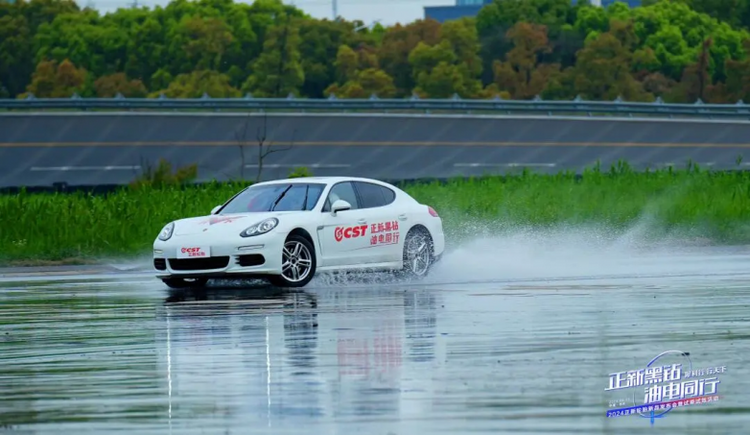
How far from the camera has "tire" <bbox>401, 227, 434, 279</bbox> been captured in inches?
730

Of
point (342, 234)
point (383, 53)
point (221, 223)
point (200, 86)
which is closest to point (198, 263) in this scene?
point (221, 223)

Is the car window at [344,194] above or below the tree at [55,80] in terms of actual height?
above

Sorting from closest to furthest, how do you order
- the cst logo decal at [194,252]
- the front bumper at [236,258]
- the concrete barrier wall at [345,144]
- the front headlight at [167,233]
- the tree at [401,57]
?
the front bumper at [236,258]
the cst logo decal at [194,252]
the front headlight at [167,233]
the concrete barrier wall at [345,144]
the tree at [401,57]

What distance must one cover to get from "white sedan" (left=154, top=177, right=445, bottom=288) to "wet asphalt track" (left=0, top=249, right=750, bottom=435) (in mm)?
386

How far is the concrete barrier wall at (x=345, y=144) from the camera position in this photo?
1805 inches

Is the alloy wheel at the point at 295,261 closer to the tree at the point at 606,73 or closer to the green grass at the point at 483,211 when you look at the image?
the green grass at the point at 483,211

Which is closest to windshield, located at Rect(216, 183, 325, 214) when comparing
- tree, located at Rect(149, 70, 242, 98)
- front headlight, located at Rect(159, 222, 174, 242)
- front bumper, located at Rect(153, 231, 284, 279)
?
front headlight, located at Rect(159, 222, 174, 242)

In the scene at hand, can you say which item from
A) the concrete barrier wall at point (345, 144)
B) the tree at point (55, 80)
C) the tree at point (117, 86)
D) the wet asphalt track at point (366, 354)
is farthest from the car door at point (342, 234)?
the tree at point (55, 80)

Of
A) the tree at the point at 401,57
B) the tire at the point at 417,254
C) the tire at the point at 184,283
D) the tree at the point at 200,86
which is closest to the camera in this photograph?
the tire at the point at 184,283

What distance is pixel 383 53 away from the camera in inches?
4247

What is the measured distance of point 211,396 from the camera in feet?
29.6

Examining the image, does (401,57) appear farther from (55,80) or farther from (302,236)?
(302,236)

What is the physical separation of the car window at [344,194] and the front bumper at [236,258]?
141 cm

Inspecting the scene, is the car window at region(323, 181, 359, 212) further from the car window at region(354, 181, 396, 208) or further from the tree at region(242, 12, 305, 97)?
the tree at region(242, 12, 305, 97)
